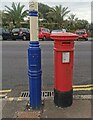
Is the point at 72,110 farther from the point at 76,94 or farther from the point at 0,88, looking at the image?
the point at 0,88

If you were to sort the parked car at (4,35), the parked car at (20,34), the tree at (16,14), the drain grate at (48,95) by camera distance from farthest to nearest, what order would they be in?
1. the tree at (16,14)
2. the parked car at (20,34)
3. the parked car at (4,35)
4. the drain grate at (48,95)

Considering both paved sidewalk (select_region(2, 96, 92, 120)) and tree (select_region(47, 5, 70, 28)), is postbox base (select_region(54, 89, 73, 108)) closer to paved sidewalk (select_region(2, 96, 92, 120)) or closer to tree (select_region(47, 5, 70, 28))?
paved sidewalk (select_region(2, 96, 92, 120))

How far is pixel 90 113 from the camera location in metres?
4.34

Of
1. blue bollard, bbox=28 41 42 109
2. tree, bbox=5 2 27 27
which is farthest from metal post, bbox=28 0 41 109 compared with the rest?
tree, bbox=5 2 27 27

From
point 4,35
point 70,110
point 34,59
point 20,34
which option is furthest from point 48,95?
point 20,34

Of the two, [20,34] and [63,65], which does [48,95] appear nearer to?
[63,65]

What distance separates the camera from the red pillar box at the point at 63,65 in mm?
4395

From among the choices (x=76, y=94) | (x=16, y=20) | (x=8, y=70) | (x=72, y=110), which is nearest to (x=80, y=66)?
(x=8, y=70)

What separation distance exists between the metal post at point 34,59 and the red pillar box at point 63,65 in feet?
1.06

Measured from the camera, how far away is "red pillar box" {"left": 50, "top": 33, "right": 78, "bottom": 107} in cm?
439

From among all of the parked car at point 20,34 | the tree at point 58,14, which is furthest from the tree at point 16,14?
the parked car at point 20,34

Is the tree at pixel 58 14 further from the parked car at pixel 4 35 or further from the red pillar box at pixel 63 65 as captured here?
the red pillar box at pixel 63 65

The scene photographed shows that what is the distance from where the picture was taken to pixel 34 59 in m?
4.43

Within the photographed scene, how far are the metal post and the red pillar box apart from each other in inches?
12.8
